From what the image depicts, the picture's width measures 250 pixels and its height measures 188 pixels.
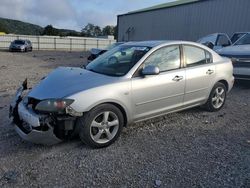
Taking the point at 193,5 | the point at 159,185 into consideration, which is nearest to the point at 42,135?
the point at 159,185

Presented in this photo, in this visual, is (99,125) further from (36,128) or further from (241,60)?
(241,60)

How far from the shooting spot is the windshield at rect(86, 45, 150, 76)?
4652 mm

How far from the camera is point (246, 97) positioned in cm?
764

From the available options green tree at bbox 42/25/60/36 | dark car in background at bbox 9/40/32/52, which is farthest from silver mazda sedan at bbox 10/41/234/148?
green tree at bbox 42/25/60/36

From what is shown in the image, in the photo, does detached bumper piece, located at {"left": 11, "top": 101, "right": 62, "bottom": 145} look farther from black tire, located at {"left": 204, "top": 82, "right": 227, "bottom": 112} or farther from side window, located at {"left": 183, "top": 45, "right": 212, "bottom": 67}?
black tire, located at {"left": 204, "top": 82, "right": 227, "bottom": 112}

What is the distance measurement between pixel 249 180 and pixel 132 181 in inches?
54.2

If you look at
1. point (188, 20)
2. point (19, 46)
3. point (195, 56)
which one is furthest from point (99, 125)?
point (19, 46)

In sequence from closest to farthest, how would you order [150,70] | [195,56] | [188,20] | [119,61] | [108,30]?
[150,70] < [119,61] < [195,56] < [188,20] < [108,30]

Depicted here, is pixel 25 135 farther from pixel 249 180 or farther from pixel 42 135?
pixel 249 180

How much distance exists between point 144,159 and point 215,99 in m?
2.81

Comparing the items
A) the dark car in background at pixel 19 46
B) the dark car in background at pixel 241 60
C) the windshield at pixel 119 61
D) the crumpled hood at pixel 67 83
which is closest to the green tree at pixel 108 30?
the dark car in background at pixel 19 46

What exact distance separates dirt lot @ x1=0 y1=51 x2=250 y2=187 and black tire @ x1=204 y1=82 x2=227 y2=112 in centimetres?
67

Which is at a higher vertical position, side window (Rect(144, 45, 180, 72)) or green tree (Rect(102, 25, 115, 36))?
green tree (Rect(102, 25, 115, 36))

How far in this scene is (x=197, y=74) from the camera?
537 cm
